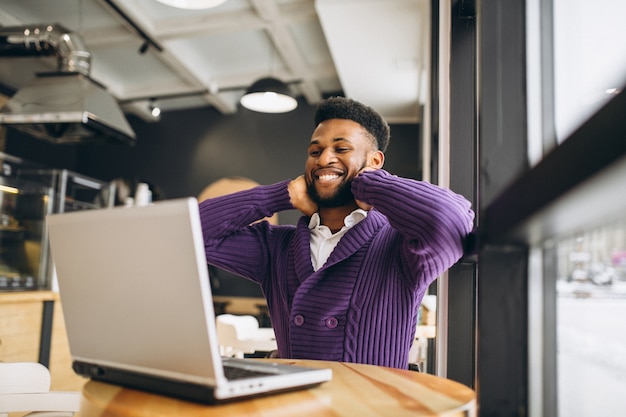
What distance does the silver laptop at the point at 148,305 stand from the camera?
29.2 inches

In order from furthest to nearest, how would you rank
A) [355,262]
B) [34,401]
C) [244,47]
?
[244,47] → [355,262] → [34,401]

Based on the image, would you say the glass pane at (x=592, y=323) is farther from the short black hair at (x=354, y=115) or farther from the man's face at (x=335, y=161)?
the short black hair at (x=354, y=115)

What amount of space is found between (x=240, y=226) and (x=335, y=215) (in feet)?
0.98

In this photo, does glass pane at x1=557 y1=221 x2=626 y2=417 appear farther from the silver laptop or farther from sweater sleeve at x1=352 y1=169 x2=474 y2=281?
the silver laptop

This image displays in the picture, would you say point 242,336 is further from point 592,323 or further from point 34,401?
point 592,323

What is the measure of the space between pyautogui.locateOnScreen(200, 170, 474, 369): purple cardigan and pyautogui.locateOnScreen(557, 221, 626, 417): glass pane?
0.31 m

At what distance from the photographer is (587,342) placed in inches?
33.7

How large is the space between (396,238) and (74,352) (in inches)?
34.5

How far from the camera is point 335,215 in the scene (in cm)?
175

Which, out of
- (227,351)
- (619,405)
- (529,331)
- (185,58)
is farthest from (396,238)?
(185,58)

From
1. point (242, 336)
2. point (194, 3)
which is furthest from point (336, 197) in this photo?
point (194, 3)

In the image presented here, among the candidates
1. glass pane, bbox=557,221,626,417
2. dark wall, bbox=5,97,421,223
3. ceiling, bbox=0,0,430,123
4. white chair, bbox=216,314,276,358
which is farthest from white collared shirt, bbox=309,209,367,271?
dark wall, bbox=5,97,421,223

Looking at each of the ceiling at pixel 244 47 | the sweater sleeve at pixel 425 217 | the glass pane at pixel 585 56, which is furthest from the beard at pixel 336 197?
the ceiling at pixel 244 47

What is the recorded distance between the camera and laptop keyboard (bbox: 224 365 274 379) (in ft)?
2.85
